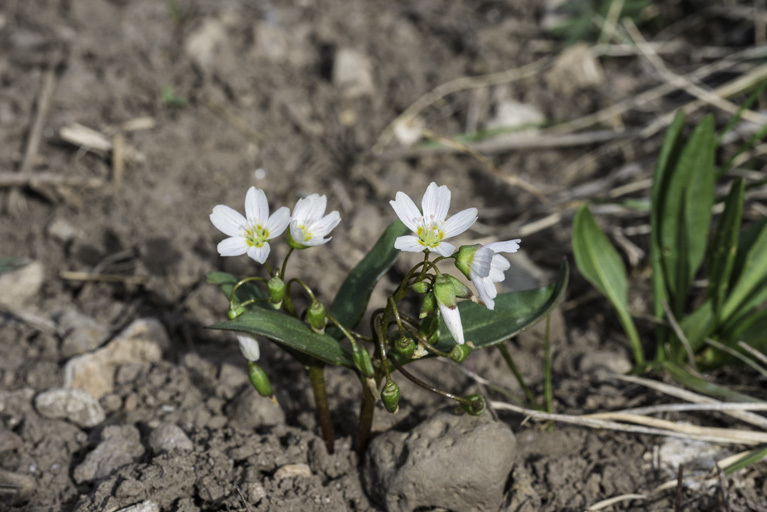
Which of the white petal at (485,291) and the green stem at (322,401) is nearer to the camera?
the white petal at (485,291)

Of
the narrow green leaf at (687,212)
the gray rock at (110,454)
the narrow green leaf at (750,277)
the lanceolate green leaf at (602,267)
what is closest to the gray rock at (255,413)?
the gray rock at (110,454)

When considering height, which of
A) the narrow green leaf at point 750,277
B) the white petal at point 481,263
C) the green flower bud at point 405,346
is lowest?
the narrow green leaf at point 750,277

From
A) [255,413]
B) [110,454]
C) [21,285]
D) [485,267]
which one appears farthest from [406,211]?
[21,285]

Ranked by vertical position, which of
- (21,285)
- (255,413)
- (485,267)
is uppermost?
(485,267)

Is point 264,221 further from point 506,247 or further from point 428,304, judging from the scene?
point 506,247

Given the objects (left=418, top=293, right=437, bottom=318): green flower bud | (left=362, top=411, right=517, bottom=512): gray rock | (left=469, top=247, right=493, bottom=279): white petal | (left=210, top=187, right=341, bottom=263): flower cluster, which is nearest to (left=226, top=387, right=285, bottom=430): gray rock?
(left=362, top=411, right=517, bottom=512): gray rock

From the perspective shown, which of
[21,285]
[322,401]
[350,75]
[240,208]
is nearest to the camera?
[322,401]

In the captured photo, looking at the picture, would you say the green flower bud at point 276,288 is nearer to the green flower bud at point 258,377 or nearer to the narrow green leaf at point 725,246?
the green flower bud at point 258,377
